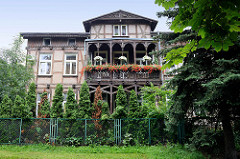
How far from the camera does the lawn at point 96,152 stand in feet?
25.4

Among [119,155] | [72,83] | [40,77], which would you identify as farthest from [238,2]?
[40,77]

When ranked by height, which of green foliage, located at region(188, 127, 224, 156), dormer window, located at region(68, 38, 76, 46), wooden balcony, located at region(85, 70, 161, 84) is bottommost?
green foliage, located at region(188, 127, 224, 156)

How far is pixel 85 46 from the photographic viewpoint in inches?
667

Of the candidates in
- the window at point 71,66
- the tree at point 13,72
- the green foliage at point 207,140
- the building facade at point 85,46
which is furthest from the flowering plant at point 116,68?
the green foliage at point 207,140

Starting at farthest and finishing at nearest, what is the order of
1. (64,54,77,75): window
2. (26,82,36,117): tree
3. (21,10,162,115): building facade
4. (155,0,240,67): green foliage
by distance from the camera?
(64,54,77,75): window, (21,10,162,115): building facade, (26,82,36,117): tree, (155,0,240,67): green foliage

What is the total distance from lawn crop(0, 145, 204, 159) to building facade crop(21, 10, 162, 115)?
Answer: 6858 mm

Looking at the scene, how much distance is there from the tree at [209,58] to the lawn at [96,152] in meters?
1.81

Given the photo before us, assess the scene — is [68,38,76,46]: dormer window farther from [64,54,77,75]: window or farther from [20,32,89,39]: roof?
[64,54,77,75]: window

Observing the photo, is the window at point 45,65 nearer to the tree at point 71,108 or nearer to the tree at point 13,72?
the tree at point 13,72

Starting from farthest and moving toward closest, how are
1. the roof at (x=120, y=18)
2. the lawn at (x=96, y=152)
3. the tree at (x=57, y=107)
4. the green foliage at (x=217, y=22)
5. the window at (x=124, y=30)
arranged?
the window at (x=124, y=30), the roof at (x=120, y=18), the tree at (x=57, y=107), the lawn at (x=96, y=152), the green foliage at (x=217, y=22)

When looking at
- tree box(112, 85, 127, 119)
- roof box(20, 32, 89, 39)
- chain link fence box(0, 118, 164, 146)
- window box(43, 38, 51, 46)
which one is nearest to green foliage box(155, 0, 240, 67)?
chain link fence box(0, 118, 164, 146)

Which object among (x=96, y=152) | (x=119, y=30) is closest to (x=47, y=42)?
(x=119, y=30)

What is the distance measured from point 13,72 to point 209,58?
1175 cm

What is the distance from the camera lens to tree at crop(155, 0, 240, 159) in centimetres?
235
